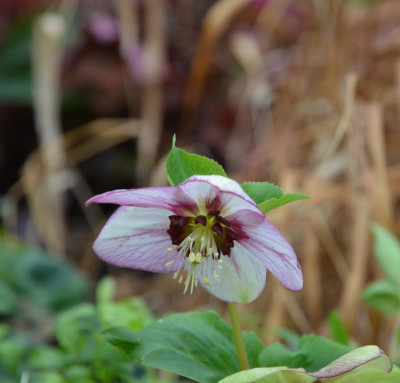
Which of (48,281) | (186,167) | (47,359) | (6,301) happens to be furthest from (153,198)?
(48,281)

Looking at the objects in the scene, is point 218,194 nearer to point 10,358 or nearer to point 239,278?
point 239,278

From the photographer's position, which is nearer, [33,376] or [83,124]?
[33,376]

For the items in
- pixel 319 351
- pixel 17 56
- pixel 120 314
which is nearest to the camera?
pixel 319 351

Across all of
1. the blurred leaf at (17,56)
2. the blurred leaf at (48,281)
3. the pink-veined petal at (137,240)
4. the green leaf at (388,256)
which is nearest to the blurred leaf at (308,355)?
the pink-veined petal at (137,240)

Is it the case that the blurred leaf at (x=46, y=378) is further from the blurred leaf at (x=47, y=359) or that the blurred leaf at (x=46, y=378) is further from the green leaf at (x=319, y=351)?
the green leaf at (x=319, y=351)

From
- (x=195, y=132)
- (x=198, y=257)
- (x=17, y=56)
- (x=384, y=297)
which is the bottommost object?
(x=384, y=297)

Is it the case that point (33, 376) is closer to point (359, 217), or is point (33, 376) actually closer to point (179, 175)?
point (179, 175)

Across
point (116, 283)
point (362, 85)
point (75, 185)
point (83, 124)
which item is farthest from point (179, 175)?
point (83, 124)

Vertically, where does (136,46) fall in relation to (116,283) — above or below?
above
